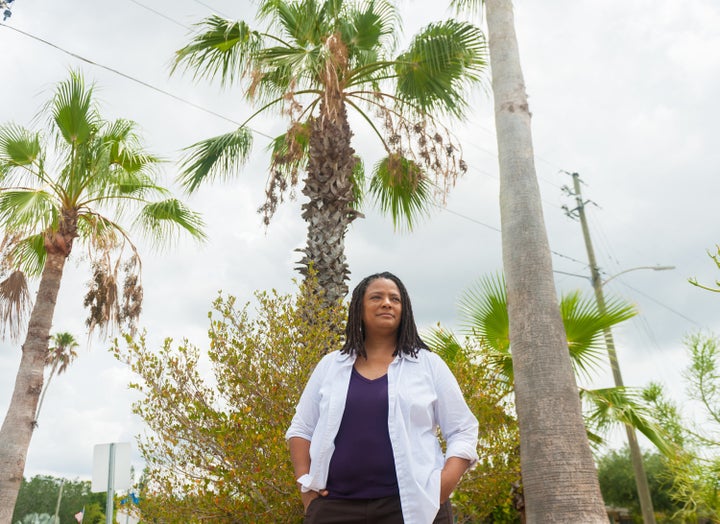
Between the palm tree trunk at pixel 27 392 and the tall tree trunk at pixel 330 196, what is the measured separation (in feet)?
17.3

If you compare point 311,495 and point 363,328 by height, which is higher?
point 363,328

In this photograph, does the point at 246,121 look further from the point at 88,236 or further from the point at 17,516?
the point at 17,516

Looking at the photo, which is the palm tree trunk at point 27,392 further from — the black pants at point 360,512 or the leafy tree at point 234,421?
the black pants at point 360,512

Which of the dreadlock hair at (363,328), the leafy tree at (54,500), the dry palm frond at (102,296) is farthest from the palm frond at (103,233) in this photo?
the leafy tree at (54,500)

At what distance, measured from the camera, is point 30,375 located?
10.9m

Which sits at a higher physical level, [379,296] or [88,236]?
[88,236]

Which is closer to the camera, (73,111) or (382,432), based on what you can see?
(382,432)

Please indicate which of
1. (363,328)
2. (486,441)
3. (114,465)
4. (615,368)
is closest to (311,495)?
(363,328)

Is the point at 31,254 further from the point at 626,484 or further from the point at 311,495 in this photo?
the point at 626,484

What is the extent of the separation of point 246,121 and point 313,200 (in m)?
2.31

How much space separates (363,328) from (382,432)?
0.55 metres

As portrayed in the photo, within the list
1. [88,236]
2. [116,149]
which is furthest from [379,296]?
[88,236]

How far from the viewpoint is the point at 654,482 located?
27719 mm

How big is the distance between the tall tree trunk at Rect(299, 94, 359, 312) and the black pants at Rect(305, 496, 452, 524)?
18.8ft
